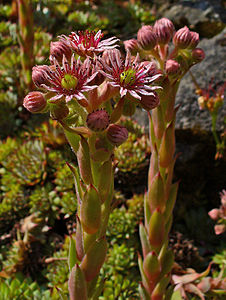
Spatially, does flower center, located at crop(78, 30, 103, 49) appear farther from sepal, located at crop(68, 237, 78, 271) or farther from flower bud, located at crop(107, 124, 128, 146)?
sepal, located at crop(68, 237, 78, 271)

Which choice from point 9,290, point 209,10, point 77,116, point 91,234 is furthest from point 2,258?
point 209,10

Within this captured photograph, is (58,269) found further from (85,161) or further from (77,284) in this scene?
(85,161)

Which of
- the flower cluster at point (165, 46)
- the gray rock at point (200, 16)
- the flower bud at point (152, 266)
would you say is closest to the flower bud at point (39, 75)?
the flower cluster at point (165, 46)

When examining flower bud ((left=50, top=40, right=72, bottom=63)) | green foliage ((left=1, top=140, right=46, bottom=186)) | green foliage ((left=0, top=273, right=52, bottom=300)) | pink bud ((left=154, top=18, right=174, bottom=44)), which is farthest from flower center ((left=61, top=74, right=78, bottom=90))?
green foliage ((left=1, top=140, right=46, bottom=186))

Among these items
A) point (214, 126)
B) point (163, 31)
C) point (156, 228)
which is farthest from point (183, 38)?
point (214, 126)

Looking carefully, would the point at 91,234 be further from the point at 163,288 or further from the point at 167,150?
the point at 163,288

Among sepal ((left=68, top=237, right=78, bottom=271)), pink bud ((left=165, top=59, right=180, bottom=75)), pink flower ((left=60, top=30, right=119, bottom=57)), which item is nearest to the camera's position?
pink flower ((left=60, top=30, right=119, bottom=57))

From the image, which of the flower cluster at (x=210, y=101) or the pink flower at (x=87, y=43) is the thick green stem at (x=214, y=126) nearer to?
the flower cluster at (x=210, y=101)

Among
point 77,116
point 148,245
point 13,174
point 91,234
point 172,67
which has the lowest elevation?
point 148,245
